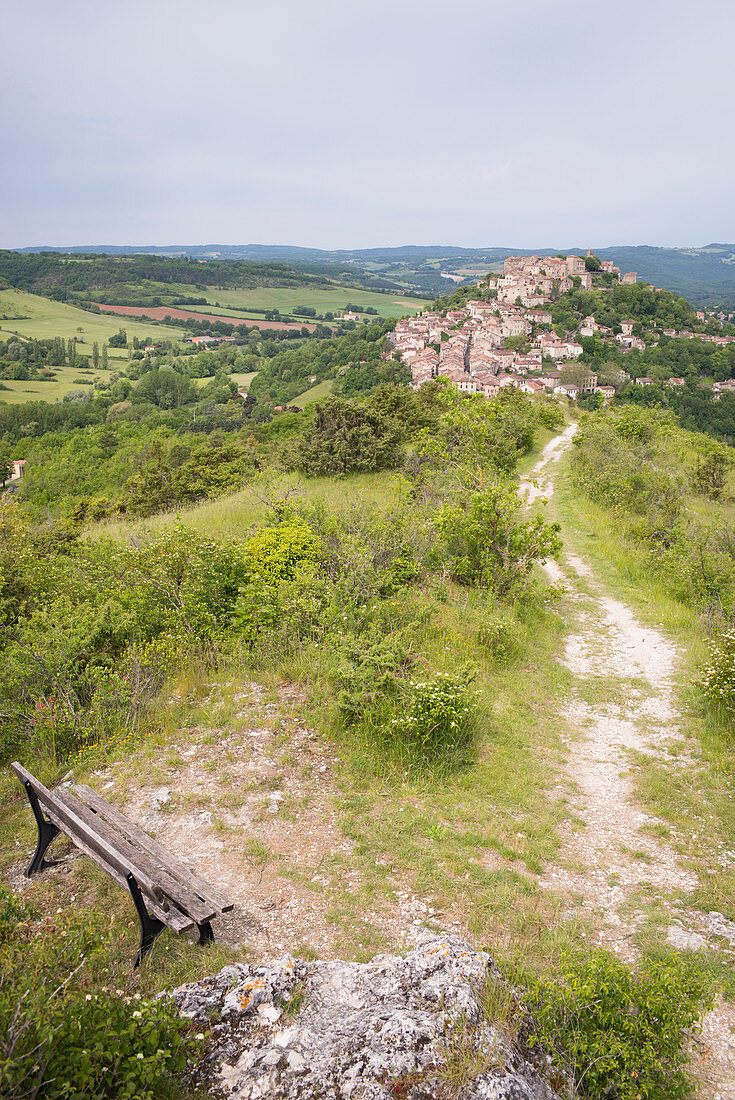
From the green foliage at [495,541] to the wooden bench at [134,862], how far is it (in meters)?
6.94

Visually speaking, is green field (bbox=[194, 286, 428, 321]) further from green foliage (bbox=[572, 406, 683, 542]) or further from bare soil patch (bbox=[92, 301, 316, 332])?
green foliage (bbox=[572, 406, 683, 542])

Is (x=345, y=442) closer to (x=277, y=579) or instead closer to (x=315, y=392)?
(x=277, y=579)

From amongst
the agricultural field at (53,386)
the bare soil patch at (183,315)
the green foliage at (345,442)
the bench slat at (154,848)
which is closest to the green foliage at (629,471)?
the green foliage at (345,442)

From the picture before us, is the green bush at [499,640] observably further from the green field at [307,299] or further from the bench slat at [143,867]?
the green field at [307,299]

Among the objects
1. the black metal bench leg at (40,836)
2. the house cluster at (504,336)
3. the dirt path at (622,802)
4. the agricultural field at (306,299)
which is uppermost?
the agricultural field at (306,299)

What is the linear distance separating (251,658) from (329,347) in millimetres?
97142

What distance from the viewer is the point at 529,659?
328 inches

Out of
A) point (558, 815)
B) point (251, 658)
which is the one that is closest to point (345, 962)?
point (558, 815)

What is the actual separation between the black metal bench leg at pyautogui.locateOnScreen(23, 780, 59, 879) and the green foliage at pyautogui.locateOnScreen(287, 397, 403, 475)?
14785mm

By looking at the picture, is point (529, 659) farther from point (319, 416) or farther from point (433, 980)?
point (319, 416)

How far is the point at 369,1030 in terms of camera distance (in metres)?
2.86

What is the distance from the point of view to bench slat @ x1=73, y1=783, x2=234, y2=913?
365 cm

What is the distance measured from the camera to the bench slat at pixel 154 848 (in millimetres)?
3652

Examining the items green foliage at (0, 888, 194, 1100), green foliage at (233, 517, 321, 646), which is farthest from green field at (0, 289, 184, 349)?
green foliage at (0, 888, 194, 1100)
